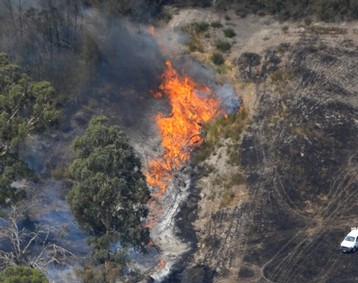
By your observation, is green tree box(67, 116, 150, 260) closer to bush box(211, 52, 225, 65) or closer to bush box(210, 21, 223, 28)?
bush box(211, 52, 225, 65)

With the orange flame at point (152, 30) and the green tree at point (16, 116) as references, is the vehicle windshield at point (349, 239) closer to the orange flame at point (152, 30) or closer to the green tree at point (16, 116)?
the green tree at point (16, 116)

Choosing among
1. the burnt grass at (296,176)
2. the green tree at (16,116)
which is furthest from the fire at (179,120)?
the green tree at (16,116)

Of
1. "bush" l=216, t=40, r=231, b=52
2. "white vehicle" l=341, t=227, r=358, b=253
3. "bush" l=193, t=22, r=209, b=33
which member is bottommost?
"white vehicle" l=341, t=227, r=358, b=253

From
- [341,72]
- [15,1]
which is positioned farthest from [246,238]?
[15,1]

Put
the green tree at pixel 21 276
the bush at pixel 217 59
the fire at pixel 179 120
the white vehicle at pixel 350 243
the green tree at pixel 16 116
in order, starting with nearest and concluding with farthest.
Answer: the green tree at pixel 21 276 < the green tree at pixel 16 116 < the white vehicle at pixel 350 243 < the fire at pixel 179 120 < the bush at pixel 217 59

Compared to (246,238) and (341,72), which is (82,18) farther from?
(246,238)

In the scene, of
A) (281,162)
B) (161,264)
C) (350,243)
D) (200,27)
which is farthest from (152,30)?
(350,243)

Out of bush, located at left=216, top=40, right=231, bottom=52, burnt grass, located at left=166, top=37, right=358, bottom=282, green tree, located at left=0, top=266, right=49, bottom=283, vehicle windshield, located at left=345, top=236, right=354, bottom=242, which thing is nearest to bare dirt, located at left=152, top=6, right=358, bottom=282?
burnt grass, located at left=166, top=37, right=358, bottom=282

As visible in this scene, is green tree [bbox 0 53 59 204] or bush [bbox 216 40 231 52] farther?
bush [bbox 216 40 231 52]
